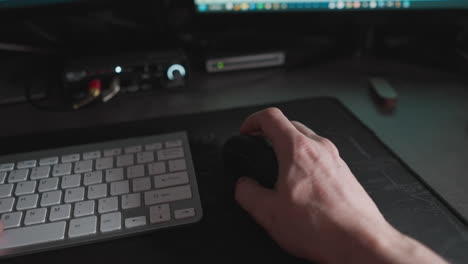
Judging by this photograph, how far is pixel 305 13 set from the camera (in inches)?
27.1

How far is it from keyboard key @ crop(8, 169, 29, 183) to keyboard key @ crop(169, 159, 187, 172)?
0.60 feet

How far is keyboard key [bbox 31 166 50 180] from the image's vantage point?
0.48 m

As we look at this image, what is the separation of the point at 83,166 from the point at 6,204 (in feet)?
0.31

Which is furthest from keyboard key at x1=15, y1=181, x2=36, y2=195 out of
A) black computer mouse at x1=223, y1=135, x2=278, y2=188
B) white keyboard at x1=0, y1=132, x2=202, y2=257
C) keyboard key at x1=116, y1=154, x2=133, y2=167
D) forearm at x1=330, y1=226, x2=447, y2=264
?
forearm at x1=330, y1=226, x2=447, y2=264

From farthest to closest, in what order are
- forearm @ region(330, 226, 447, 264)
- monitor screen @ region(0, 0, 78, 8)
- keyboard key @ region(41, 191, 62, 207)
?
monitor screen @ region(0, 0, 78, 8) → keyboard key @ region(41, 191, 62, 207) → forearm @ region(330, 226, 447, 264)

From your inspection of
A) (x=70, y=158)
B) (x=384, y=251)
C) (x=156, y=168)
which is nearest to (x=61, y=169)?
(x=70, y=158)

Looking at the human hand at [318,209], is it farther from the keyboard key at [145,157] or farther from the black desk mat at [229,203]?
the keyboard key at [145,157]

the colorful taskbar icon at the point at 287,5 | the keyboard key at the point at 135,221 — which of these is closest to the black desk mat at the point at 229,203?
the keyboard key at the point at 135,221

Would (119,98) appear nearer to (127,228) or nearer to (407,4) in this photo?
(127,228)

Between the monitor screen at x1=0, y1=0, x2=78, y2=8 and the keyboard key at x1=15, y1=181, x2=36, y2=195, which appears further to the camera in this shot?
the monitor screen at x1=0, y1=0, x2=78, y2=8

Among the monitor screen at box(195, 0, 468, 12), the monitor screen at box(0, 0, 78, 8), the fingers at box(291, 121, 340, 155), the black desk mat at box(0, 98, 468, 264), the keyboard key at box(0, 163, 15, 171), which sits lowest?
the black desk mat at box(0, 98, 468, 264)

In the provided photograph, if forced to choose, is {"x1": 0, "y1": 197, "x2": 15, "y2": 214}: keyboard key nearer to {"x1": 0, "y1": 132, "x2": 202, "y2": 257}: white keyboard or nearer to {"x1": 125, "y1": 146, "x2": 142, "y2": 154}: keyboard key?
{"x1": 0, "y1": 132, "x2": 202, "y2": 257}: white keyboard

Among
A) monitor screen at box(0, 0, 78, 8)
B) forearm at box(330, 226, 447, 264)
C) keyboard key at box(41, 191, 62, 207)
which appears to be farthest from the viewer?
monitor screen at box(0, 0, 78, 8)

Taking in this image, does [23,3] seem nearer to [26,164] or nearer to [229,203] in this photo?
[26,164]
